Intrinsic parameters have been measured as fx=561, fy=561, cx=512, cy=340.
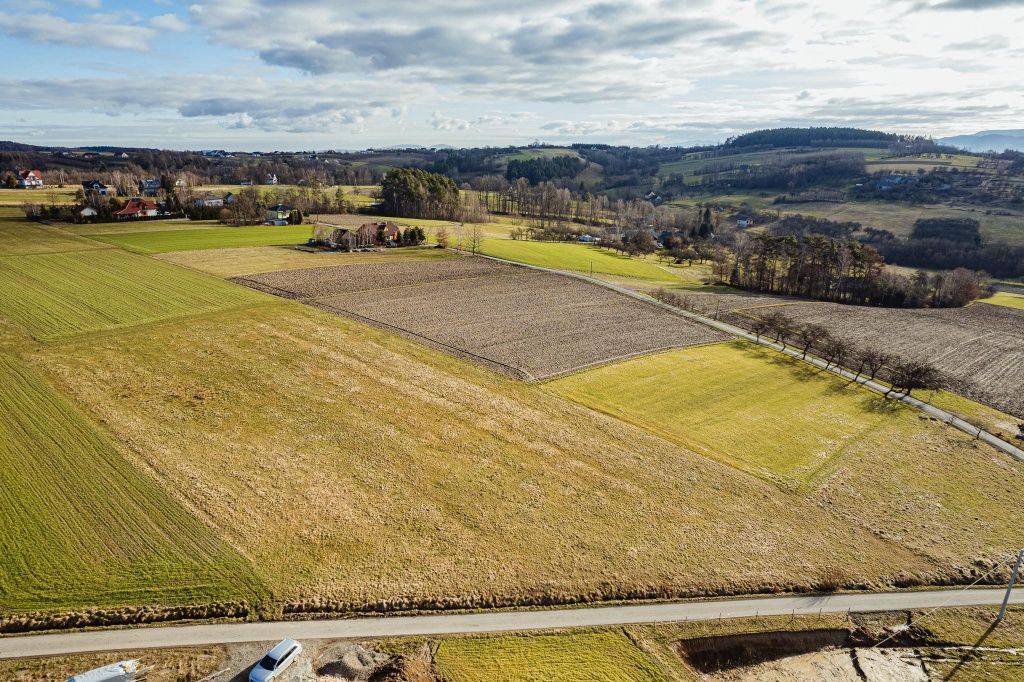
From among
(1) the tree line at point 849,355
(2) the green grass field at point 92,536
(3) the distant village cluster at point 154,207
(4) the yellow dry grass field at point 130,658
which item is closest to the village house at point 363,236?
(3) the distant village cluster at point 154,207

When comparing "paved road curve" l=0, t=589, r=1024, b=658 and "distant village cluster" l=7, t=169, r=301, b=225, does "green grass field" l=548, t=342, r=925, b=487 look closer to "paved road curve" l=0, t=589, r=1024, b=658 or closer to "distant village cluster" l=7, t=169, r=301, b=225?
"paved road curve" l=0, t=589, r=1024, b=658

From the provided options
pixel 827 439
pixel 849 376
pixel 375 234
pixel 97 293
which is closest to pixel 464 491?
pixel 827 439

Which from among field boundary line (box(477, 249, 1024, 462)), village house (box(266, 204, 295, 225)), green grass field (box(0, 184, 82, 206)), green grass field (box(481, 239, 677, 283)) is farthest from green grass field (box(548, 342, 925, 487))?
green grass field (box(0, 184, 82, 206))

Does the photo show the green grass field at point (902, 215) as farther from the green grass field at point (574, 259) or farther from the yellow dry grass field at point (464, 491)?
the yellow dry grass field at point (464, 491)

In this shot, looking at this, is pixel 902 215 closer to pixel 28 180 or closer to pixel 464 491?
pixel 464 491

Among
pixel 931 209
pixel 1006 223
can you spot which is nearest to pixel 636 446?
pixel 1006 223

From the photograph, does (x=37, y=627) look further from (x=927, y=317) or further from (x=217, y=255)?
(x=927, y=317)

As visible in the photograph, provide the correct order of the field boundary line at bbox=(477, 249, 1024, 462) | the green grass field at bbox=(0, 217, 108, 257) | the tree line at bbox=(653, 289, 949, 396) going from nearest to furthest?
the field boundary line at bbox=(477, 249, 1024, 462)
the tree line at bbox=(653, 289, 949, 396)
the green grass field at bbox=(0, 217, 108, 257)
